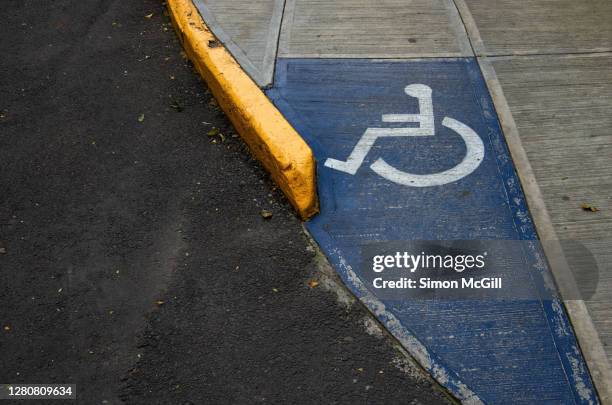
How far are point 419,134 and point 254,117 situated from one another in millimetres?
1284

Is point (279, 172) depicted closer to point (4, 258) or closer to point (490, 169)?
point (490, 169)

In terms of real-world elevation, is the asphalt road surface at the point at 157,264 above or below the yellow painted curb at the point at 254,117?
below

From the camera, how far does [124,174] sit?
5.07 m

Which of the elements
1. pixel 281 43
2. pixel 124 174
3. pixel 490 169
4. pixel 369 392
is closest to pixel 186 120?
pixel 124 174

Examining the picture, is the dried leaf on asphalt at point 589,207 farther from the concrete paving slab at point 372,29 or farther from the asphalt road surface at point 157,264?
the concrete paving slab at point 372,29

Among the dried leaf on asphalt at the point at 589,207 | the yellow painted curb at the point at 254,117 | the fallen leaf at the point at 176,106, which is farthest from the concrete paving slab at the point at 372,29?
the dried leaf on asphalt at the point at 589,207

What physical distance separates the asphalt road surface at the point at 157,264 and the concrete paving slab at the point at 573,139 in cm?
151

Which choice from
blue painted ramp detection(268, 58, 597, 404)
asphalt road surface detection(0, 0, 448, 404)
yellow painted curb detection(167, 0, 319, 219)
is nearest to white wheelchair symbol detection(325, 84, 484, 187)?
blue painted ramp detection(268, 58, 597, 404)

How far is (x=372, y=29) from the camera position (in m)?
6.31

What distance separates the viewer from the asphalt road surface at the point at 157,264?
378cm

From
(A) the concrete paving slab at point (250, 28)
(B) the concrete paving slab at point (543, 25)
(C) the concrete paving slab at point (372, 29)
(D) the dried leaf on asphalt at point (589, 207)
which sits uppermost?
(B) the concrete paving slab at point (543, 25)

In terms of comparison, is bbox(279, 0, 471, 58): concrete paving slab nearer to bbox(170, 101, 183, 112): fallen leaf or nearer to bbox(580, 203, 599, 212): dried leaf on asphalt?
bbox(170, 101, 183, 112): fallen leaf

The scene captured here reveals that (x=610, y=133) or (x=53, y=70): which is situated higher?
(x=610, y=133)

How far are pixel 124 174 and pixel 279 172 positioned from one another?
122 centimetres
